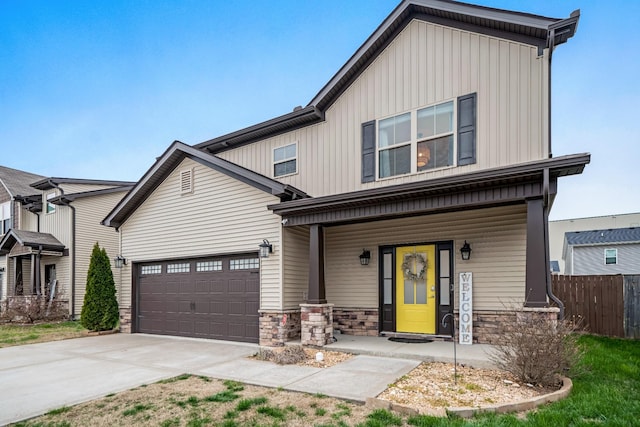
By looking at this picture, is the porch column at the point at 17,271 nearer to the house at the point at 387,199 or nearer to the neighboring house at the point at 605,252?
the house at the point at 387,199

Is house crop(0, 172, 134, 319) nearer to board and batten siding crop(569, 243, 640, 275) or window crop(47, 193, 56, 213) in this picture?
window crop(47, 193, 56, 213)

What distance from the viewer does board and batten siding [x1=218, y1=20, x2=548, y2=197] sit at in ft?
26.3

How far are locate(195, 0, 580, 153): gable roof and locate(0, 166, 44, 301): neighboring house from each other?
47.5 feet

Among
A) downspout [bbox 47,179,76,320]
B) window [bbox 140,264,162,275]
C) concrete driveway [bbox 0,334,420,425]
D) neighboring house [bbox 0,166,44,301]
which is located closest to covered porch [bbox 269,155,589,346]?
concrete driveway [bbox 0,334,420,425]

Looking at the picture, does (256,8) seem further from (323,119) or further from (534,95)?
(534,95)

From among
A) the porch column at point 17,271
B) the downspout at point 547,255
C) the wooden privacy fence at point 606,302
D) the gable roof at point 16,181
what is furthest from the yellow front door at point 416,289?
the gable roof at point 16,181

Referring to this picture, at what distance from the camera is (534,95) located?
7930mm

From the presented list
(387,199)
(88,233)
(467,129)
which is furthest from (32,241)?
(467,129)

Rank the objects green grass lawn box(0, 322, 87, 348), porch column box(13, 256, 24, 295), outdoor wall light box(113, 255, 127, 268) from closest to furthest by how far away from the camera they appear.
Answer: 1. green grass lawn box(0, 322, 87, 348)
2. outdoor wall light box(113, 255, 127, 268)
3. porch column box(13, 256, 24, 295)

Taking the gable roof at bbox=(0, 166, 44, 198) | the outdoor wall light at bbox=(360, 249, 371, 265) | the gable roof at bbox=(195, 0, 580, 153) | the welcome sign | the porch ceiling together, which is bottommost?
the welcome sign

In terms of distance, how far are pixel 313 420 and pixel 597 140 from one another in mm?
20741

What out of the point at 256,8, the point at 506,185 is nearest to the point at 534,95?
the point at 506,185

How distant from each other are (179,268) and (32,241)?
9.73 metres

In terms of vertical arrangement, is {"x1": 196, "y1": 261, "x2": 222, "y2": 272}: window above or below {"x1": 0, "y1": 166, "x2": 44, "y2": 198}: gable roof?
below
